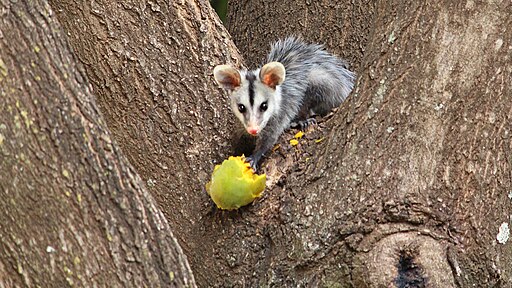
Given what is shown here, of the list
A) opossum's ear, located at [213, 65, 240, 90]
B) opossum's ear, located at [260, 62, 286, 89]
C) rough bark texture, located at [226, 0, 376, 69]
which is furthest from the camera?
rough bark texture, located at [226, 0, 376, 69]

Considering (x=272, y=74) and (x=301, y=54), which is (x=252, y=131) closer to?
(x=272, y=74)

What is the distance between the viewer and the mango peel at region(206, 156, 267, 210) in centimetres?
310

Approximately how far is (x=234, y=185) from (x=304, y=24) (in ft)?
4.88

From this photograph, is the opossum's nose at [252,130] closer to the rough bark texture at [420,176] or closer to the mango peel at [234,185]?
the mango peel at [234,185]

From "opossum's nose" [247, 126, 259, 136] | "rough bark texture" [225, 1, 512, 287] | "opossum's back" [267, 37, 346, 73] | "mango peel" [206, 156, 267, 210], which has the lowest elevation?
"opossum's nose" [247, 126, 259, 136]

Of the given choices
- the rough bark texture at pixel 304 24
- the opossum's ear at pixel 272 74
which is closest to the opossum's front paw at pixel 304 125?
the opossum's ear at pixel 272 74

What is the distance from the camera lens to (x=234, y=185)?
10.2 feet

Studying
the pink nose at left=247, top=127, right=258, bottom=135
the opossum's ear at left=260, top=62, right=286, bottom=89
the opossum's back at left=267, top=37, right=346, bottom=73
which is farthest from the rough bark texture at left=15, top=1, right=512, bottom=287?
the opossum's back at left=267, top=37, right=346, bottom=73

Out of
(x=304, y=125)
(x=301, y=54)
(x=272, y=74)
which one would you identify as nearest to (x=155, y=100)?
(x=304, y=125)

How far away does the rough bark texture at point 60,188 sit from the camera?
7.45 feet

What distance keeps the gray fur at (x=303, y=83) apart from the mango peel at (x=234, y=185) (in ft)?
3.05

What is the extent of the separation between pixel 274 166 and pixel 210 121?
12.4 inches

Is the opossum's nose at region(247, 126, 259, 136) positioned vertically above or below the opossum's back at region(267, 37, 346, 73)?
below

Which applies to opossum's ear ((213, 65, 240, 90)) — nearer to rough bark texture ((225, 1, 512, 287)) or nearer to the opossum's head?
the opossum's head
